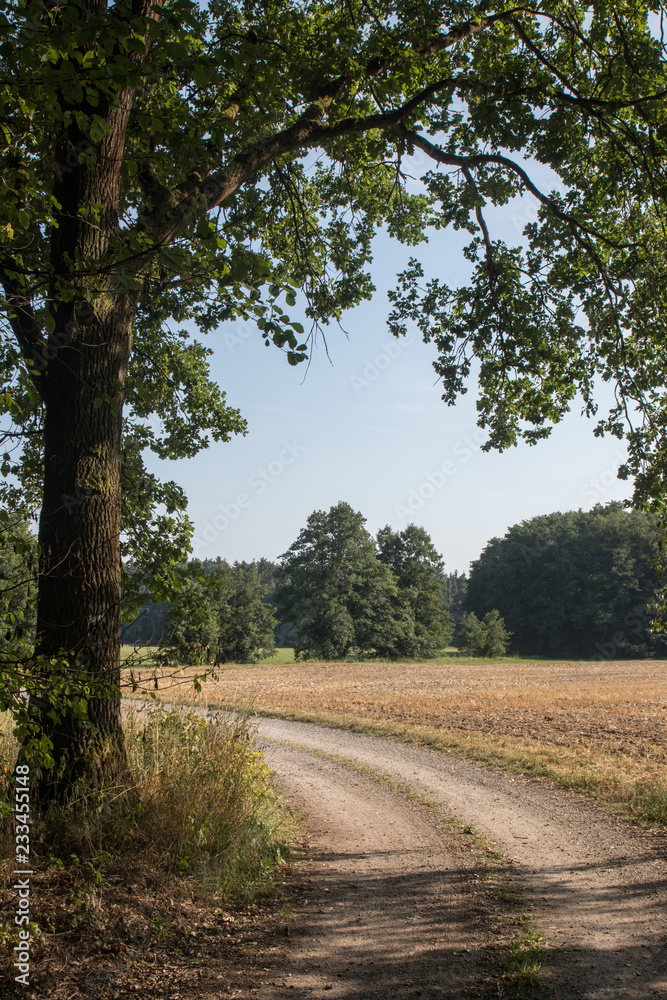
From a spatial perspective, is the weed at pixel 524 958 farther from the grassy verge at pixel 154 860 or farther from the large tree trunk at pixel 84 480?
the large tree trunk at pixel 84 480

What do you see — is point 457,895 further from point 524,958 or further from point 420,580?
point 420,580

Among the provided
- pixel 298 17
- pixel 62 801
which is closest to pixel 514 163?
pixel 298 17

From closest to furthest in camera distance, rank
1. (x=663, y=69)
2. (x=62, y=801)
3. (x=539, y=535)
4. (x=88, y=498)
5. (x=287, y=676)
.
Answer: (x=62, y=801) → (x=88, y=498) → (x=663, y=69) → (x=287, y=676) → (x=539, y=535)

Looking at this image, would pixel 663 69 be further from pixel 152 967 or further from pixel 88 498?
pixel 152 967

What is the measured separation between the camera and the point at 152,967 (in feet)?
13.4

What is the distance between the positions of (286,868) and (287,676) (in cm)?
2871

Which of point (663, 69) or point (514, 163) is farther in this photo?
point (514, 163)

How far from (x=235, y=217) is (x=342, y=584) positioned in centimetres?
4665

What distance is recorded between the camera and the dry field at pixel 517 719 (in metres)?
9.33

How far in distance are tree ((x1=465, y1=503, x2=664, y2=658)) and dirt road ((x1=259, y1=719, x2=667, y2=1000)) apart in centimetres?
6955

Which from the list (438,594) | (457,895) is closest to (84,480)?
(457,895)

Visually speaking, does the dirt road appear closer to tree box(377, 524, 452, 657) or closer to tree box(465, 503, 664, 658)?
tree box(377, 524, 452, 657)

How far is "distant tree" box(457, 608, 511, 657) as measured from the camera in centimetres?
5903

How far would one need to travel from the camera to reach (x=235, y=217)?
30.0 ft
